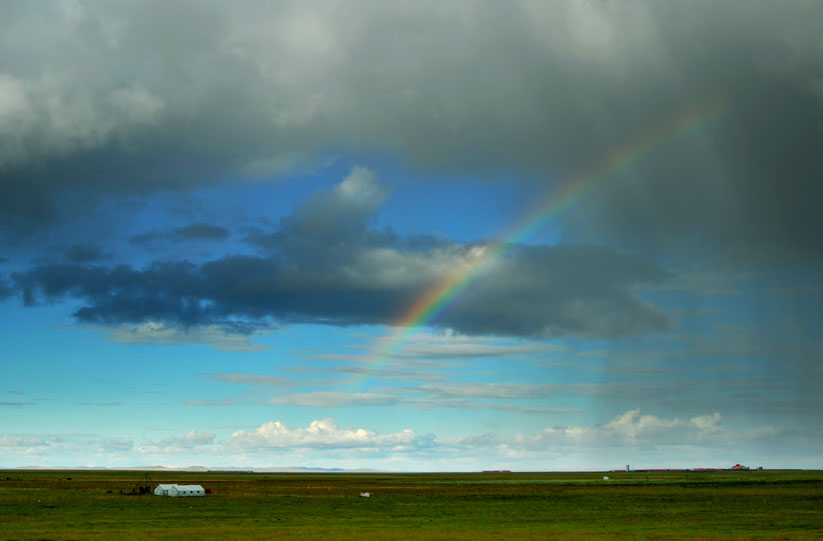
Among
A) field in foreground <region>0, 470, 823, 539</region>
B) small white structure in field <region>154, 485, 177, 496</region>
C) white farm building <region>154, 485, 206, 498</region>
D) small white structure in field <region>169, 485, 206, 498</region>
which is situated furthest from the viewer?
small white structure in field <region>154, 485, 177, 496</region>

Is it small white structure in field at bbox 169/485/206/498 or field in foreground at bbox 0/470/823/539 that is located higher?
field in foreground at bbox 0/470/823/539

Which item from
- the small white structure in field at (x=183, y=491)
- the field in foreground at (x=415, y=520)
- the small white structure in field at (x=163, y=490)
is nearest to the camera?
the field in foreground at (x=415, y=520)

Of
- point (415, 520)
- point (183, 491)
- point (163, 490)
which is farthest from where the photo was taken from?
point (163, 490)

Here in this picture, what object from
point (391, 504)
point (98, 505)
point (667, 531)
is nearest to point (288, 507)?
point (391, 504)

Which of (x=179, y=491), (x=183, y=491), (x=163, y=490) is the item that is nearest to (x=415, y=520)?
(x=179, y=491)

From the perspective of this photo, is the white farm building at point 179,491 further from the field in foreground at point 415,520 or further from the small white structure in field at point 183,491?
the field in foreground at point 415,520

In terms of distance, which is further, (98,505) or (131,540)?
(98,505)

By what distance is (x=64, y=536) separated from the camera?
5288 cm

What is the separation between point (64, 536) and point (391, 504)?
5502cm

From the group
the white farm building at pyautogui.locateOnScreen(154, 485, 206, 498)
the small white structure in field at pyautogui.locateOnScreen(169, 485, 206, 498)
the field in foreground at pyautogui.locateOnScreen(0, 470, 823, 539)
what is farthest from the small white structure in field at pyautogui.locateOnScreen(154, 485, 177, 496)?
the field in foreground at pyautogui.locateOnScreen(0, 470, 823, 539)

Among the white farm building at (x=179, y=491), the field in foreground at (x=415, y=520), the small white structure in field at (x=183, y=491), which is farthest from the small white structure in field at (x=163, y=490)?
the field in foreground at (x=415, y=520)

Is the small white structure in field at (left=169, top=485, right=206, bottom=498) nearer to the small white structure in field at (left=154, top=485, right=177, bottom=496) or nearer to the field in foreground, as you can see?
the small white structure in field at (left=154, top=485, right=177, bottom=496)

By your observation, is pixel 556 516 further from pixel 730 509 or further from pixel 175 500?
pixel 175 500

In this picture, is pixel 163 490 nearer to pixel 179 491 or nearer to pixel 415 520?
pixel 179 491
